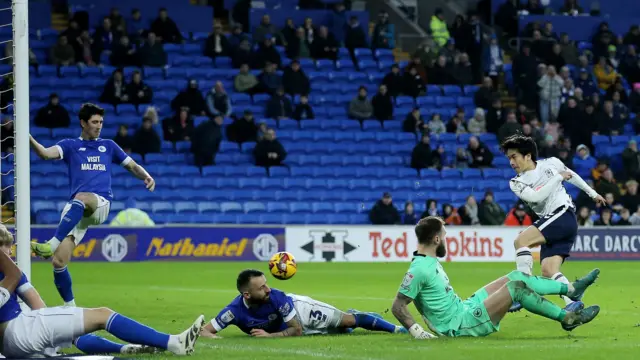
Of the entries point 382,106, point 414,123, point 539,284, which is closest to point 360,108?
point 382,106

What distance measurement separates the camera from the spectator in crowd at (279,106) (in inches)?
1102

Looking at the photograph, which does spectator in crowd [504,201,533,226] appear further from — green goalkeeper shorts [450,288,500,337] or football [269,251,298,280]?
green goalkeeper shorts [450,288,500,337]

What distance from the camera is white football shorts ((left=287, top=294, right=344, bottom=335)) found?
32.9ft

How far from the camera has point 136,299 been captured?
14.6 m

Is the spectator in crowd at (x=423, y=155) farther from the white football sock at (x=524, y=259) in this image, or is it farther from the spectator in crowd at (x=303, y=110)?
the white football sock at (x=524, y=259)

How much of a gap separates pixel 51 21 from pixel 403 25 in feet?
31.2

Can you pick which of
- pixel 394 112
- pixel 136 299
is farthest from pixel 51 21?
pixel 136 299

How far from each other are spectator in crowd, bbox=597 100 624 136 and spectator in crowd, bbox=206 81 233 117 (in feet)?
30.4

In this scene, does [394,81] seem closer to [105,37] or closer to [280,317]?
[105,37]

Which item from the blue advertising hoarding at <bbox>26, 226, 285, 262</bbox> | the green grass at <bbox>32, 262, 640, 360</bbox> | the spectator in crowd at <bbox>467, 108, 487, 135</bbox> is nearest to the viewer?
the green grass at <bbox>32, 262, 640, 360</bbox>

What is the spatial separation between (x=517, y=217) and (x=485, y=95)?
482 centimetres

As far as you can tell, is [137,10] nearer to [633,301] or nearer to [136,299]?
[136,299]

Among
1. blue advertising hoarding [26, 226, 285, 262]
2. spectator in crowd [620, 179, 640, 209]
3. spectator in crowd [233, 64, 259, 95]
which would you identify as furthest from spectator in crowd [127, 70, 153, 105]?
spectator in crowd [620, 179, 640, 209]

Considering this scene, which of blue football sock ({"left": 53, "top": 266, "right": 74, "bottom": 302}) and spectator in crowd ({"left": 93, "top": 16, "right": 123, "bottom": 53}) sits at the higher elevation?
spectator in crowd ({"left": 93, "top": 16, "right": 123, "bottom": 53})
